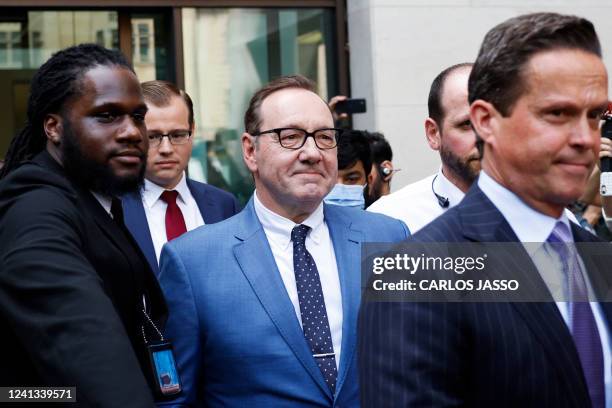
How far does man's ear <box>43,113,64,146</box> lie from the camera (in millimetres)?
3105

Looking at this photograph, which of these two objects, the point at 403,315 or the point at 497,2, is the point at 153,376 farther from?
the point at 497,2

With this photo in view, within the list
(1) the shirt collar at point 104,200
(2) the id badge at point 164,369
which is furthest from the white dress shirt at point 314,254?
(1) the shirt collar at point 104,200

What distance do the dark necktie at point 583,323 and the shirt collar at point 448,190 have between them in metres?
1.98

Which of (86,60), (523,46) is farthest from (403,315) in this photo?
(86,60)

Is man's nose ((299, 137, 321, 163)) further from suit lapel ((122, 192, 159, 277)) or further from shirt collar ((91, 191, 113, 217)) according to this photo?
suit lapel ((122, 192, 159, 277))

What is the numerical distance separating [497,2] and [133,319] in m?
6.64

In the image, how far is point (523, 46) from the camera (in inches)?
86.1

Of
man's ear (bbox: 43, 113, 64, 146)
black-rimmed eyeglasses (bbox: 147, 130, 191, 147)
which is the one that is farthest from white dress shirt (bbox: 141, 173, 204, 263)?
man's ear (bbox: 43, 113, 64, 146)

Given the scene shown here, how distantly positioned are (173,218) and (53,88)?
2.13 m

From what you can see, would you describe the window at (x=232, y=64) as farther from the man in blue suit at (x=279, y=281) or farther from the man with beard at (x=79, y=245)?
the man with beard at (x=79, y=245)

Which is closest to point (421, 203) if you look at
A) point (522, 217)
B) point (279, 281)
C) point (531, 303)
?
point (279, 281)

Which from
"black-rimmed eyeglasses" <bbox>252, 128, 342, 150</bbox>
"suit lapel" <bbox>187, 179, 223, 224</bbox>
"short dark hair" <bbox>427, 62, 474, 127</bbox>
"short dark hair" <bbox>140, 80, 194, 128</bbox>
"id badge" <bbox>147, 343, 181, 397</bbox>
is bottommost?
"id badge" <bbox>147, 343, 181, 397</bbox>

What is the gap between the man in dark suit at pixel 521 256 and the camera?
210 centimetres

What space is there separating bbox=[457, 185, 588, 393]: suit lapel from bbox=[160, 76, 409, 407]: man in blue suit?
119 cm
